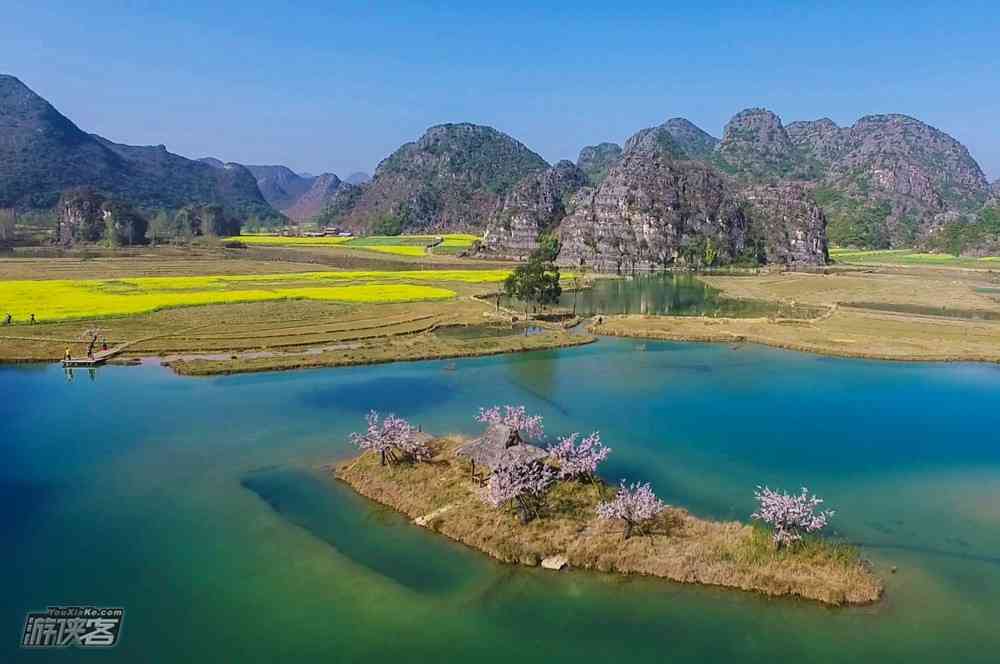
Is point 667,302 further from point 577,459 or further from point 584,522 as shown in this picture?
point 584,522

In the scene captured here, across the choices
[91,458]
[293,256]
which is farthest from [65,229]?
[91,458]

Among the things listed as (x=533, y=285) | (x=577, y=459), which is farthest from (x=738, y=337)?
(x=577, y=459)

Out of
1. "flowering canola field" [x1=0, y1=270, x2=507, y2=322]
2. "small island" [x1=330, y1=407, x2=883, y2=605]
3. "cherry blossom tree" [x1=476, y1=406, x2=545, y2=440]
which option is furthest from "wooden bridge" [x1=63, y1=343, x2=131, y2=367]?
"cherry blossom tree" [x1=476, y1=406, x2=545, y2=440]

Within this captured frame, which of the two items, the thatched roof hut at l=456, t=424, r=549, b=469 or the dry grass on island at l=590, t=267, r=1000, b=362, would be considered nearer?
the thatched roof hut at l=456, t=424, r=549, b=469

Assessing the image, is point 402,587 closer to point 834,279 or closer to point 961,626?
point 961,626

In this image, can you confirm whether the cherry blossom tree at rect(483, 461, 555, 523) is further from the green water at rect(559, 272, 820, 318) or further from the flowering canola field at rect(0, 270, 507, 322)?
the green water at rect(559, 272, 820, 318)
